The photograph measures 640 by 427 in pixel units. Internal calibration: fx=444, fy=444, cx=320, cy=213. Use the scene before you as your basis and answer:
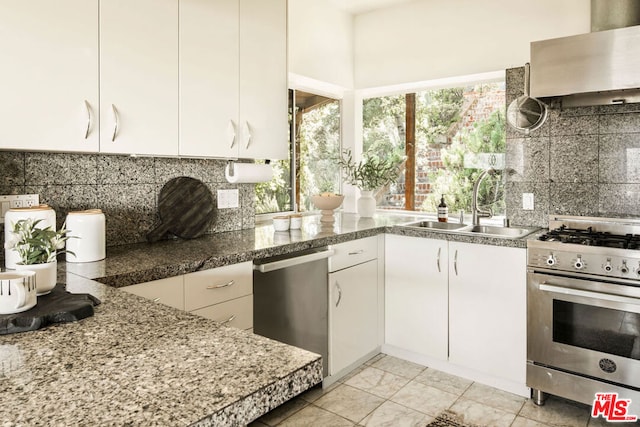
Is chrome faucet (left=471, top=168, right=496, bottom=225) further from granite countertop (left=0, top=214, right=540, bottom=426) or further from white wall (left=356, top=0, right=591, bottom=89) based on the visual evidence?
granite countertop (left=0, top=214, right=540, bottom=426)

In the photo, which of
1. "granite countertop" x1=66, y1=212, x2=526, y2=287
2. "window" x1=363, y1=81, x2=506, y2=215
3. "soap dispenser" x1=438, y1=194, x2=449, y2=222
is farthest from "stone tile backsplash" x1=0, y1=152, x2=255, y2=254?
"window" x1=363, y1=81, x2=506, y2=215

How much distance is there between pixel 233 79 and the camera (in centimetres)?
237

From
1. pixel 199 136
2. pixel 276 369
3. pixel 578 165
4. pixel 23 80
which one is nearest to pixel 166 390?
pixel 276 369

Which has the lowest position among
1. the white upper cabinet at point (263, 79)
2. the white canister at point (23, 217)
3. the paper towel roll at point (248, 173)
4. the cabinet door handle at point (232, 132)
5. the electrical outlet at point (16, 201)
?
the white canister at point (23, 217)

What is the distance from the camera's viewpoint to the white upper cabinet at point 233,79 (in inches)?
84.6

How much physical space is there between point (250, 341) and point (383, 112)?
3.20 metres

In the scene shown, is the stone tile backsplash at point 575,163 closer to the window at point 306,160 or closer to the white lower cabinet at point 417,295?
the white lower cabinet at point 417,295

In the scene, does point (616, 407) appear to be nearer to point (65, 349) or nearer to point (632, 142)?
point (632, 142)

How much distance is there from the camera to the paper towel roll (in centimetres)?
254

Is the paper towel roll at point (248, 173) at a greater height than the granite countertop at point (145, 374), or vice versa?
the paper towel roll at point (248, 173)

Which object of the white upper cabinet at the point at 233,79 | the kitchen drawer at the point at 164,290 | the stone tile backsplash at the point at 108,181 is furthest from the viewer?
the white upper cabinet at the point at 233,79

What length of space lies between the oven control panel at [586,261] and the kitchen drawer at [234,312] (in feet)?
4.86

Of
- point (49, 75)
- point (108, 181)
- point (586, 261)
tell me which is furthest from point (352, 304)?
point (49, 75)

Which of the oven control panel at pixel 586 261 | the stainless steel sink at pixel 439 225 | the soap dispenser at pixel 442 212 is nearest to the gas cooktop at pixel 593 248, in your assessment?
the oven control panel at pixel 586 261
